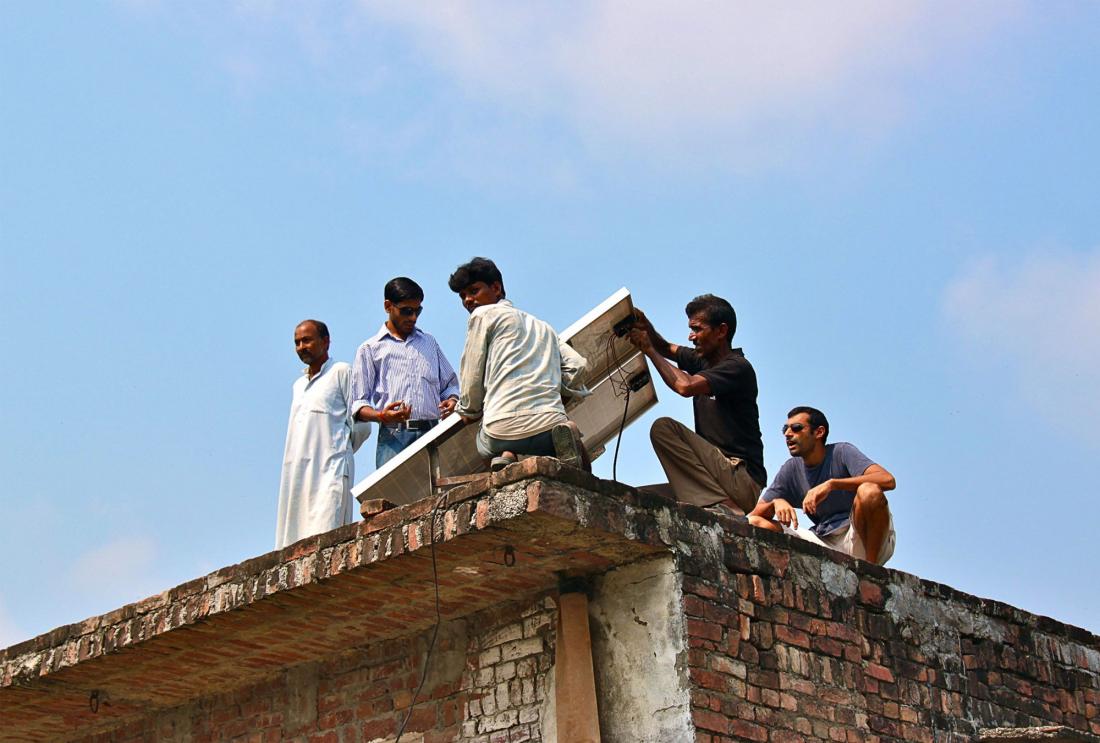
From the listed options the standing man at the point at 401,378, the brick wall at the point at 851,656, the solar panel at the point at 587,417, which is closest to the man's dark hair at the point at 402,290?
the standing man at the point at 401,378

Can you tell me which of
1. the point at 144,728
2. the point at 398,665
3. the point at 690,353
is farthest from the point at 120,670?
the point at 690,353

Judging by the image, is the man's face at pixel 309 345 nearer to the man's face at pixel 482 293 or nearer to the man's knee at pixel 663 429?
the man's face at pixel 482 293

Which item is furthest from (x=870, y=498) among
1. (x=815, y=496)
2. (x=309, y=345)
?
(x=309, y=345)

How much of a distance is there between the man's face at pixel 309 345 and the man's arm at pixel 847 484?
120 inches

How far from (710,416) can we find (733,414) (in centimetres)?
12

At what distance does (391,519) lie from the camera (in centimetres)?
651

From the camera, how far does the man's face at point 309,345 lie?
8805 mm

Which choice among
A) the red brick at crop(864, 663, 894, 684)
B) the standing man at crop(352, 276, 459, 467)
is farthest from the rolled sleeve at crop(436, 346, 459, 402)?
the red brick at crop(864, 663, 894, 684)

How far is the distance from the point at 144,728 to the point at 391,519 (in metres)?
2.96

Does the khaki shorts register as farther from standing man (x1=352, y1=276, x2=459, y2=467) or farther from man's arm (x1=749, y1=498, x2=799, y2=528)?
standing man (x1=352, y1=276, x2=459, y2=467)

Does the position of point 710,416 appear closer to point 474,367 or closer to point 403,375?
point 474,367

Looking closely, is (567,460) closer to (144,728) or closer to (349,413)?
(349,413)

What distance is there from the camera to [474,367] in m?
7.00

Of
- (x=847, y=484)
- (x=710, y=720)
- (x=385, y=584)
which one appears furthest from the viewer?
(x=847, y=484)
